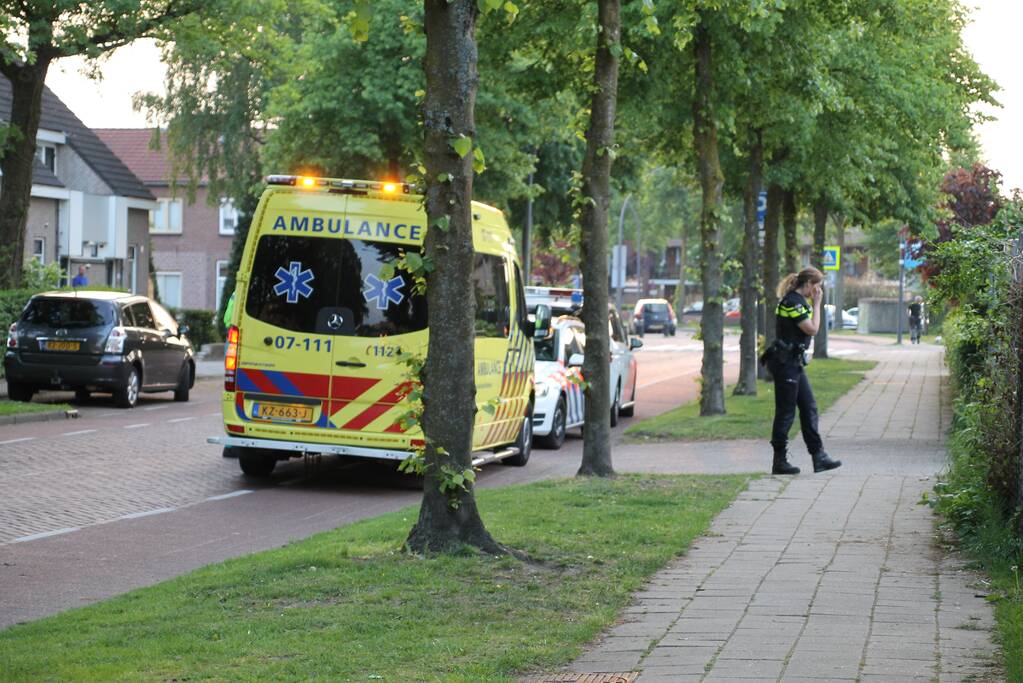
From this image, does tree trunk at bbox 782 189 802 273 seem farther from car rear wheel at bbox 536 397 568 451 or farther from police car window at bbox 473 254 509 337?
police car window at bbox 473 254 509 337

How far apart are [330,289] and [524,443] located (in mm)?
3667

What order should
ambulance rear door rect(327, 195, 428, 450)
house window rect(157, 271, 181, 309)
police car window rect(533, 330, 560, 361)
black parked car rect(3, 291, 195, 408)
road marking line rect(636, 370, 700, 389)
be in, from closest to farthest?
ambulance rear door rect(327, 195, 428, 450)
police car window rect(533, 330, 560, 361)
black parked car rect(3, 291, 195, 408)
road marking line rect(636, 370, 700, 389)
house window rect(157, 271, 181, 309)

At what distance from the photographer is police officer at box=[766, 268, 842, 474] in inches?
551

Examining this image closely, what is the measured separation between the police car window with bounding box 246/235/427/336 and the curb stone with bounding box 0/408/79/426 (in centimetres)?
790

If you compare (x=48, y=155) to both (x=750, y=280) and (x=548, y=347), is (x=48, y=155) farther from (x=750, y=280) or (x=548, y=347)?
(x=548, y=347)

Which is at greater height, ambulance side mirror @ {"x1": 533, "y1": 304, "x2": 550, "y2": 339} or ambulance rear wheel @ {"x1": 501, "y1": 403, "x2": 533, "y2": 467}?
ambulance side mirror @ {"x1": 533, "y1": 304, "x2": 550, "y2": 339}

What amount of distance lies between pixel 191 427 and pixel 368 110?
65.1ft

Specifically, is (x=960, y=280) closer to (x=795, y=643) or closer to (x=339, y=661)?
(x=795, y=643)

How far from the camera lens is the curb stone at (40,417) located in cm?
2111

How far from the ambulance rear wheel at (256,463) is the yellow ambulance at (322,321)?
436 millimetres

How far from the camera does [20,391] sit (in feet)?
80.8

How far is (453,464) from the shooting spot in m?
9.04

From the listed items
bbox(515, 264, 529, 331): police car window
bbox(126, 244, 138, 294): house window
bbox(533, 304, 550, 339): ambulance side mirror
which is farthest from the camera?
bbox(126, 244, 138, 294): house window

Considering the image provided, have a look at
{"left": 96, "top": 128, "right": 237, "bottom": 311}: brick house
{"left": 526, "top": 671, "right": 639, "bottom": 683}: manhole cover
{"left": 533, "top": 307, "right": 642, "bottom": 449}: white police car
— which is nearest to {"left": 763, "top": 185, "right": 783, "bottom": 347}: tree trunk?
{"left": 533, "top": 307, "right": 642, "bottom": 449}: white police car
